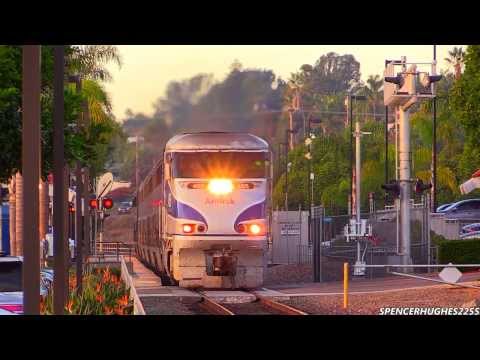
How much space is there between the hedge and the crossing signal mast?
1102 mm

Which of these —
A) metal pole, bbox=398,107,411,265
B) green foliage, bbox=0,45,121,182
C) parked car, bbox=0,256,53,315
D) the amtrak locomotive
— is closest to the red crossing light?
green foliage, bbox=0,45,121,182

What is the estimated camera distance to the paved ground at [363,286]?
977 inches

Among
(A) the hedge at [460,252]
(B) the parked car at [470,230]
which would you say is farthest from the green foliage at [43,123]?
(B) the parked car at [470,230]

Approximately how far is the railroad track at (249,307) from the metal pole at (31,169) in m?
10.2

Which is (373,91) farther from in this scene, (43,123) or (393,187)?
(43,123)

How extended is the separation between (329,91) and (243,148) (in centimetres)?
1899

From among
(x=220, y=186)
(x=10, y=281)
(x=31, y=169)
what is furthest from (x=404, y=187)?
(x=31, y=169)

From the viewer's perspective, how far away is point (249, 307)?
21219mm

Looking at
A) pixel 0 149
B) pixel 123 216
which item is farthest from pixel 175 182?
pixel 123 216

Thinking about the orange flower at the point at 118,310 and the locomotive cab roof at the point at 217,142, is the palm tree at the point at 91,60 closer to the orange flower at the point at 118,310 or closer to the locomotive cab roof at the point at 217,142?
the locomotive cab roof at the point at 217,142

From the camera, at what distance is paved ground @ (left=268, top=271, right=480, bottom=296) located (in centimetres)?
2481

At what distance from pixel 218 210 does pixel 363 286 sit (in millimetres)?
5276
